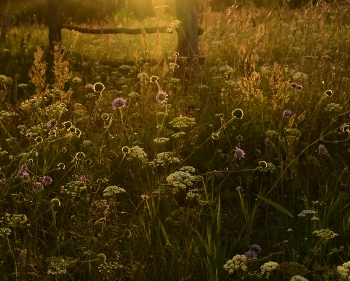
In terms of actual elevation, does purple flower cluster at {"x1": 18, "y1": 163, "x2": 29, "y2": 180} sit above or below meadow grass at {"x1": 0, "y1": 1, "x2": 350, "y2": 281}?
above

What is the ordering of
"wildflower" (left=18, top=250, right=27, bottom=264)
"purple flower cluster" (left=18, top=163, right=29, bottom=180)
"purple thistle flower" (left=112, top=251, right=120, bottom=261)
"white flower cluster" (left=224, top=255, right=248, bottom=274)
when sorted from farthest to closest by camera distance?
"purple flower cluster" (left=18, top=163, right=29, bottom=180), "purple thistle flower" (left=112, top=251, right=120, bottom=261), "wildflower" (left=18, top=250, right=27, bottom=264), "white flower cluster" (left=224, top=255, right=248, bottom=274)

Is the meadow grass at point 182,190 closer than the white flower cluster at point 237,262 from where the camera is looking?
No

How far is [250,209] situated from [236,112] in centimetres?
85

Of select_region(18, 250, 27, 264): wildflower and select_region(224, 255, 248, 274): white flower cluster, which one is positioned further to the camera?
select_region(18, 250, 27, 264): wildflower

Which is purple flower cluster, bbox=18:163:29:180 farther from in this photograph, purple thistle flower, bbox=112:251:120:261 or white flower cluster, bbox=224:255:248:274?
white flower cluster, bbox=224:255:248:274

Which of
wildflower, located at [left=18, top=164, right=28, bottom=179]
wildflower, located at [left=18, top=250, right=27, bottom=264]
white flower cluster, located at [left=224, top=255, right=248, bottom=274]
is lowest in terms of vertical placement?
wildflower, located at [left=18, top=250, right=27, bottom=264]

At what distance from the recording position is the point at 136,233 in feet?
8.48

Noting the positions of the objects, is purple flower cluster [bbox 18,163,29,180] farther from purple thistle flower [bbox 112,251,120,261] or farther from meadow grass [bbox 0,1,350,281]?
purple thistle flower [bbox 112,251,120,261]

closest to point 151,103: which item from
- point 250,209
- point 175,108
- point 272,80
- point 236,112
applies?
point 175,108

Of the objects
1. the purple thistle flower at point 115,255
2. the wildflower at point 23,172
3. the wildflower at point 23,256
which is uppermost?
the wildflower at point 23,172

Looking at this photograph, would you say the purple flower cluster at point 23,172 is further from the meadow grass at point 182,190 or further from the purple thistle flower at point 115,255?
the purple thistle flower at point 115,255

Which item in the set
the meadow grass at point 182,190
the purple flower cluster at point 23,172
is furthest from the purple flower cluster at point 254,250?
the purple flower cluster at point 23,172

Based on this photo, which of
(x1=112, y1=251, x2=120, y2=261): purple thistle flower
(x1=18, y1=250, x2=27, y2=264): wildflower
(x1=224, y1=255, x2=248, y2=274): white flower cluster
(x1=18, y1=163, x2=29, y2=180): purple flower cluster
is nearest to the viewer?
(x1=224, y1=255, x2=248, y2=274): white flower cluster

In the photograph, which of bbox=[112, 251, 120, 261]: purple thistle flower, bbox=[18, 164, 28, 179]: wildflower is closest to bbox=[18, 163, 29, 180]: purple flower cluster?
bbox=[18, 164, 28, 179]: wildflower
